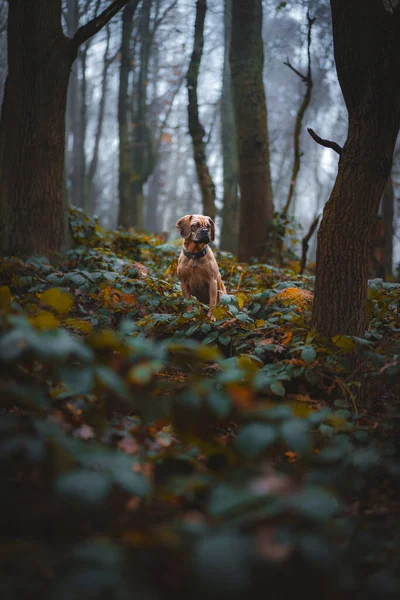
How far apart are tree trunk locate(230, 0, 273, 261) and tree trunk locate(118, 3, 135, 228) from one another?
18.2 feet

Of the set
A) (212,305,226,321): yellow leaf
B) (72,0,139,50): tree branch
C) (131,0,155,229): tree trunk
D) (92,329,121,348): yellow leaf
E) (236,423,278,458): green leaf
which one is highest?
(131,0,155,229): tree trunk

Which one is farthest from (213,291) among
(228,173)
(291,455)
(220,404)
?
(228,173)

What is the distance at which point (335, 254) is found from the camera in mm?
3346

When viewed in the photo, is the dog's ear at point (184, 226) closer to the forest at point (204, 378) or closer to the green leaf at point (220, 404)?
the forest at point (204, 378)

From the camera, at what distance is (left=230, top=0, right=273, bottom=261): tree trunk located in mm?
8188

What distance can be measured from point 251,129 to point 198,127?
1.58m

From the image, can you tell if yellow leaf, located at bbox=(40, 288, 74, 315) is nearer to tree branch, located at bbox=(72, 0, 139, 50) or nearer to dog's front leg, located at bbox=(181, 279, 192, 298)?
dog's front leg, located at bbox=(181, 279, 192, 298)

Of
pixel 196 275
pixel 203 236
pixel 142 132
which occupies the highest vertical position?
pixel 142 132

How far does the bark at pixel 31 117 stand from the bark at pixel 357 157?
3.90 m

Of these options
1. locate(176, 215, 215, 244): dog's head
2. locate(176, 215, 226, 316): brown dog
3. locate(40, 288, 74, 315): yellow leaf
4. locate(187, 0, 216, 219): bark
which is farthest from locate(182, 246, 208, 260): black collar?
locate(187, 0, 216, 219): bark

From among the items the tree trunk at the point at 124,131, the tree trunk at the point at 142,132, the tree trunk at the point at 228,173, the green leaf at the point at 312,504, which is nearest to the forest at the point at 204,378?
the green leaf at the point at 312,504

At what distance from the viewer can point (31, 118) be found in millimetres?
5723

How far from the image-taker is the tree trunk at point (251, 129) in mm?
8188

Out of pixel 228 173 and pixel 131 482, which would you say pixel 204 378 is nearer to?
pixel 131 482
